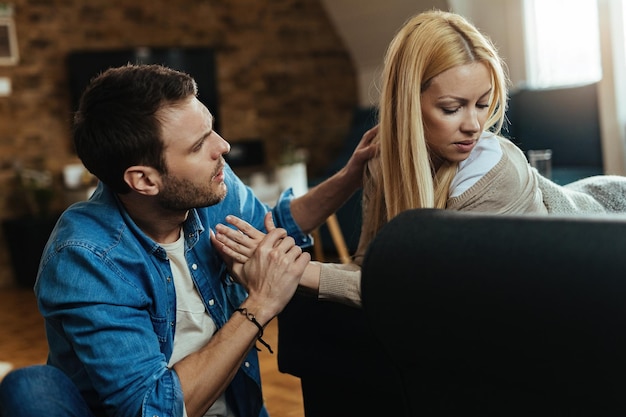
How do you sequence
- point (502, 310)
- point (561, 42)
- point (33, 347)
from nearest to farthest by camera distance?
1. point (502, 310)
2. point (33, 347)
3. point (561, 42)

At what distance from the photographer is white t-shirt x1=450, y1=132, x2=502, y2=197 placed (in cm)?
165

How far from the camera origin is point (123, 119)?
1.48m

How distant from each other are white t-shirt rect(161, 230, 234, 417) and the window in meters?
4.59

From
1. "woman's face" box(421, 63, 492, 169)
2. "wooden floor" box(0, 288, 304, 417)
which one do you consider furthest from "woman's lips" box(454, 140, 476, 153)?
"wooden floor" box(0, 288, 304, 417)

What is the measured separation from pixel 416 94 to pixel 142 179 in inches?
23.1

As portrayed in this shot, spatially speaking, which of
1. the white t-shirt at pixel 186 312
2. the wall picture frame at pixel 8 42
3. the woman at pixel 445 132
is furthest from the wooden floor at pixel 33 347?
the wall picture frame at pixel 8 42

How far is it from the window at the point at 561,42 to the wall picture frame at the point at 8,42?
12.9 ft

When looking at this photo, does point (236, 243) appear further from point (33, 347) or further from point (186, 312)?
point (33, 347)

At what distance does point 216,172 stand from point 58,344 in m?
0.44

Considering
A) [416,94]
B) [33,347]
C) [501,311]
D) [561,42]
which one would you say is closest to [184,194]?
[416,94]

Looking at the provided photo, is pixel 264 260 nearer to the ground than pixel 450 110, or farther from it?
nearer to the ground

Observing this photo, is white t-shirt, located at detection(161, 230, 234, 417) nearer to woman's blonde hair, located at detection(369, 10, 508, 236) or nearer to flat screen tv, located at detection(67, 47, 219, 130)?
woman's blonde hair, located at detection(369, 10, 508, 236)

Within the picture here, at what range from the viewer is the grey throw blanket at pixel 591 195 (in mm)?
1817

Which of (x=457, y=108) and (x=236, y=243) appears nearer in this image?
(x=236, y=243)
